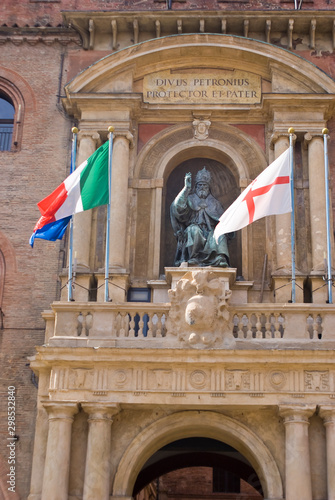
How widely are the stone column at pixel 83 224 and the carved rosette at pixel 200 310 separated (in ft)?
9.02

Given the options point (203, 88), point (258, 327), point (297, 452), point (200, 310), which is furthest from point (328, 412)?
point (203, 88)

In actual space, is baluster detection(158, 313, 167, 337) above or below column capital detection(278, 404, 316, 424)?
above

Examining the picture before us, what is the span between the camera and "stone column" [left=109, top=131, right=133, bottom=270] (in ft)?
57.7

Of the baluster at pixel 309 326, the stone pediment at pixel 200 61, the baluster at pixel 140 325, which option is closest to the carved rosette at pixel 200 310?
the baluster at pixel 140 325

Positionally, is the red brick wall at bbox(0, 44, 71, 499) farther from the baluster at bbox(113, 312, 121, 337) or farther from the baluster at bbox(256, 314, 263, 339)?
the baluster at bbox(256, 314, 263, 339)

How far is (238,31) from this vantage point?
65.5 feet

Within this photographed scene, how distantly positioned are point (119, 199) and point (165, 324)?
353 cm

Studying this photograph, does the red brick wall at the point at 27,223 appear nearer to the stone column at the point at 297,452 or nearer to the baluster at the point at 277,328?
the baluster at the point at 277,328

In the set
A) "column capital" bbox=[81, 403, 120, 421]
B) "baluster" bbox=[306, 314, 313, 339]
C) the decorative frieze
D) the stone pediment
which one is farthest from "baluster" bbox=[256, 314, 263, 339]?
the stone pediment

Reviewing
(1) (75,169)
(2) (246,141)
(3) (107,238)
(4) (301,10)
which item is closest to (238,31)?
(4) (301,10)

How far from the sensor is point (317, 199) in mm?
18016

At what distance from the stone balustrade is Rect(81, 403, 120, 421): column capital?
3.59ft

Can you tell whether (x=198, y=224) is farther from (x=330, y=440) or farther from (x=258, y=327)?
(x=330, y=440)

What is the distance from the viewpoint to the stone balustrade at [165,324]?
15.4 meters
